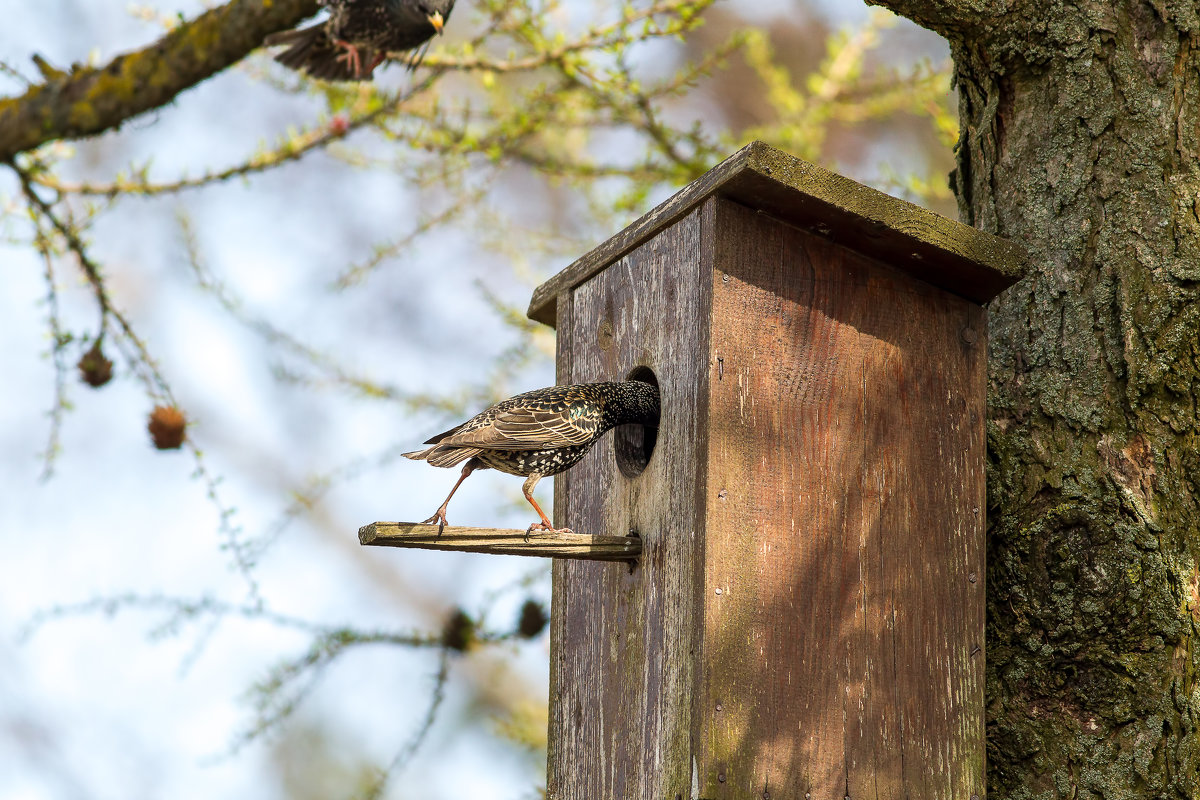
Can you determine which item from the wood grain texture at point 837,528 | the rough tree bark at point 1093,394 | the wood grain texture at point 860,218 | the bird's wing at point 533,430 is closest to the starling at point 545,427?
the bird's wing at point 533,430

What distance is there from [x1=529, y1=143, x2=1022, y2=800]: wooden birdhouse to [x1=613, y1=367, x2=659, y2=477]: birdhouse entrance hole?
0.12 meters

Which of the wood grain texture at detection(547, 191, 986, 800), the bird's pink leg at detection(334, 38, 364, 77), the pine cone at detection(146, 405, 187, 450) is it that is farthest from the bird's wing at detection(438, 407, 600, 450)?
the bird's pink leg at detection(334, 38, 364, 77)

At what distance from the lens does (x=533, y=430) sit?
2.55 m

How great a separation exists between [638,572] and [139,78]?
2356 millimetres

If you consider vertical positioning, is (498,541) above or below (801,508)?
below

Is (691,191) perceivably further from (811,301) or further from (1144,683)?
(1144,683)

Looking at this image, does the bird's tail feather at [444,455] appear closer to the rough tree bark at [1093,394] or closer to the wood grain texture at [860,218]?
the wood grain texture at [860,218]

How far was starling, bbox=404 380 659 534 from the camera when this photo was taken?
99.3 inches

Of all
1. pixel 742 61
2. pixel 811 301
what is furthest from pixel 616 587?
pixel 742 61

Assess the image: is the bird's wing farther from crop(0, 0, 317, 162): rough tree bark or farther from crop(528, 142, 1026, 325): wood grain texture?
crop(0, 0, 317, 162): rough tree bark

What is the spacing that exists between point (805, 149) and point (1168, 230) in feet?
8.44

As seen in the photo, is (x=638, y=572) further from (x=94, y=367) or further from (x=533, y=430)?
(x=94, y=367)

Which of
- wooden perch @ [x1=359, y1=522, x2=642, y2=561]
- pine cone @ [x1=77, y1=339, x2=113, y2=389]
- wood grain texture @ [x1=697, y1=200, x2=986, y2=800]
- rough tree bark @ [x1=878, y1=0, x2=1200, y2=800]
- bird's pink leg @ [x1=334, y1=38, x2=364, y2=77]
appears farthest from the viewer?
bird's pink leg @ [x1=334, y1=38, x2=364, y2=77]

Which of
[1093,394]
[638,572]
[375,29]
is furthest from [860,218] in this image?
[375,29]
